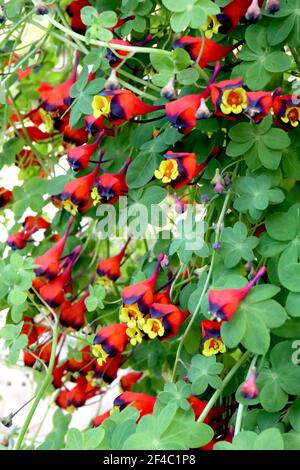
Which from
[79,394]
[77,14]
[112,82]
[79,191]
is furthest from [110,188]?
[79,394]

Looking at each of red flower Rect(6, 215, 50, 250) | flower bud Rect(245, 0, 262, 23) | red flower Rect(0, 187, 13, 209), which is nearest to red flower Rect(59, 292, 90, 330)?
red flower Rect(6, 215, 50, 250)

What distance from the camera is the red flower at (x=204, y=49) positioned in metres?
0.93

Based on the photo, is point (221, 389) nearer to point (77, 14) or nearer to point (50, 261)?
point (50, 261)

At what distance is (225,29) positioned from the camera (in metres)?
0.94

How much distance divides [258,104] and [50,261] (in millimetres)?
418

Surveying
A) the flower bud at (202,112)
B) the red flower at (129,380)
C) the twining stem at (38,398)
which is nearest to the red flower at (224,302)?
the flower bud at (202,112)

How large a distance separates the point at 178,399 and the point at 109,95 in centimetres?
35

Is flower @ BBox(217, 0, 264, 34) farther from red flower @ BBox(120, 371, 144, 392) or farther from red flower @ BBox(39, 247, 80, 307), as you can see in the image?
red flower @ BBox(120, 371, 144, 392)

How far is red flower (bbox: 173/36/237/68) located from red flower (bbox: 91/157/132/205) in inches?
7.5

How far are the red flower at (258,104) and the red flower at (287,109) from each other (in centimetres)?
4

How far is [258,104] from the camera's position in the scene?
2.86 ft

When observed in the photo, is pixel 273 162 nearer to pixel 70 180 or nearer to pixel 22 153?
pixel 70 180

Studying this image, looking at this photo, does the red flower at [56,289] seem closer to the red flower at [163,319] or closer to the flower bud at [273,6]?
the red flower at [163,319]
